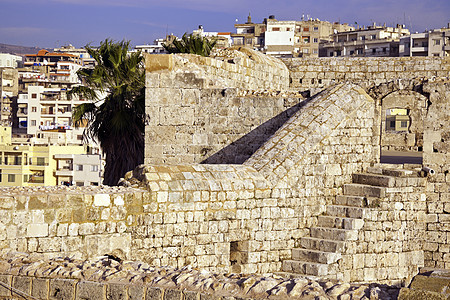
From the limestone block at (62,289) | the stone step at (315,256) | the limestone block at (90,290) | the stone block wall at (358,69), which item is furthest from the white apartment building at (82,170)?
the limestone block at (90,290)

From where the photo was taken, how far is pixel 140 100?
18.0 metres

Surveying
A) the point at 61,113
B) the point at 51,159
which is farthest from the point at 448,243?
the point at 61,113

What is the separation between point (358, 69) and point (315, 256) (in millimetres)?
9034

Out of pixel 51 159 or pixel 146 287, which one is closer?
pixel 146 287

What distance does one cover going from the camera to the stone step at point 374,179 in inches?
468

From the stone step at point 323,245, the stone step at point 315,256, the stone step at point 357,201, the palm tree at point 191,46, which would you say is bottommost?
the stone step at point 315,256

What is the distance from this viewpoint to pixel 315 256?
35.3 ft

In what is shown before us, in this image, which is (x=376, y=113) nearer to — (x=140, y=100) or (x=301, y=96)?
(x=301, y=96)

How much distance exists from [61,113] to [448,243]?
6703cm

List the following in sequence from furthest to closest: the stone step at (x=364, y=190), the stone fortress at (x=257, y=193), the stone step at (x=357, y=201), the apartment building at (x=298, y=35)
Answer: the apartment building at (x=298, y=35) → the stone step at (x=364, y=190) → the stone step at (x=357, y=201) → the stone fortress at (x=257, y=193)

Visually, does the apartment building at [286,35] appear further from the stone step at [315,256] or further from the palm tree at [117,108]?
the stone step at [315,256]

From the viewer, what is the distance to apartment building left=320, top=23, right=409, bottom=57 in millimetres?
76312

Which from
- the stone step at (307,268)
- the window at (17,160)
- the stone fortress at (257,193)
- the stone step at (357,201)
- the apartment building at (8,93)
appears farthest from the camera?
the apartment building at (8,93)

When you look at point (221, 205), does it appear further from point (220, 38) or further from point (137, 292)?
point (220, 38)
